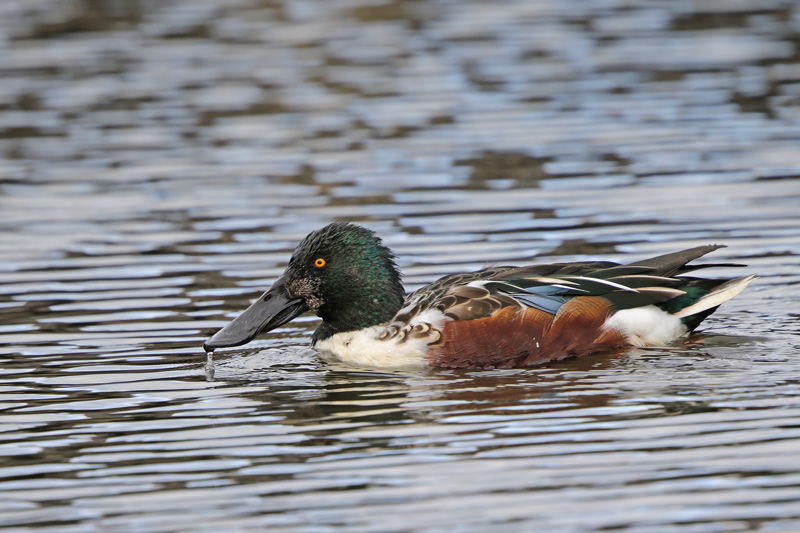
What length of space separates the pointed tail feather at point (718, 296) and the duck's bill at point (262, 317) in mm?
2425

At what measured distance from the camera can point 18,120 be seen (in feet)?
53.8

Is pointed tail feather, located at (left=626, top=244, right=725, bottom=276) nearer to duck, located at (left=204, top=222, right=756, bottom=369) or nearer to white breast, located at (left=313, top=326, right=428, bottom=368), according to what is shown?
duck, located at (left=204, top=222, right=756, bottom=369)

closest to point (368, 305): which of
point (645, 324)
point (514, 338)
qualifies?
point (514, 338)

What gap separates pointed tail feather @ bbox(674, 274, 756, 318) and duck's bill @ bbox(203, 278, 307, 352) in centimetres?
242

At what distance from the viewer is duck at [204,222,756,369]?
835cm

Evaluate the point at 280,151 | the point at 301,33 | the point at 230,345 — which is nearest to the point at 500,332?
the point at 230,345

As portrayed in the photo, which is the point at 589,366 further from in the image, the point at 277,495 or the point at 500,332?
the point at 277,495

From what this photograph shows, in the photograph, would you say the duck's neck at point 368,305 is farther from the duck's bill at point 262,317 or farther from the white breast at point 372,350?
the duck's bill at point 262,317

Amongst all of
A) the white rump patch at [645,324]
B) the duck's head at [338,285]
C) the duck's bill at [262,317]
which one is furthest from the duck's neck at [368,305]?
the white rump patch at [645,324]

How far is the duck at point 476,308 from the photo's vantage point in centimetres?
835

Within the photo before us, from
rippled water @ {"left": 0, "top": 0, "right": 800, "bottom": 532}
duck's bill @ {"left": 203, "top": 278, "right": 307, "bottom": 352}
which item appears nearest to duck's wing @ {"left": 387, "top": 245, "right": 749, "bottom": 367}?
rippled water @ {"left": 0, "top": 0, "right": 800, "bottom": 532}

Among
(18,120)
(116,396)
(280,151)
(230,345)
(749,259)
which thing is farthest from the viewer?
(18,120)

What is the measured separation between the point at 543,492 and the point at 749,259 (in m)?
5.16

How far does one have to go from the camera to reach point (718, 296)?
8609 millimetres
